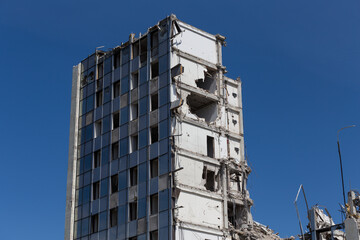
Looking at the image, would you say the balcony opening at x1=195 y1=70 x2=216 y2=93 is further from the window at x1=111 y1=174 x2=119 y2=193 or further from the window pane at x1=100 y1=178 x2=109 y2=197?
the window pane at x1=100 y1=178 x2=109 y2=197

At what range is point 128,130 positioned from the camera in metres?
69.2

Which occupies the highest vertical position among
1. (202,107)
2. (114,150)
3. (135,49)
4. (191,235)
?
(135,49)

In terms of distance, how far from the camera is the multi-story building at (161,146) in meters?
63.5

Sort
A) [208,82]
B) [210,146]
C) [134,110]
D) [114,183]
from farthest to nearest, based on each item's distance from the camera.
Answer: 1. [208,82]
2. [134,110]
3. [114,183]
4. [210,146]

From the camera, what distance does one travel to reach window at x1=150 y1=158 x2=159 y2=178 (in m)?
64.9

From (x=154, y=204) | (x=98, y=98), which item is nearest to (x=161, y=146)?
(x=154, y=204)

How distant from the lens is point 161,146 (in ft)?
212

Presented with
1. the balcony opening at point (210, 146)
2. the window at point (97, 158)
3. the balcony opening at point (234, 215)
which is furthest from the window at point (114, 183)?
the balcony opening at point (234, 215)

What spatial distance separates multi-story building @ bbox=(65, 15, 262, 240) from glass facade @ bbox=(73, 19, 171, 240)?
0.37 feet

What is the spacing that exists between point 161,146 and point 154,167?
2.23 m

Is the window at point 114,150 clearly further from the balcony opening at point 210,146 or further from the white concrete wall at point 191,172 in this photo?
the balcony opening at point 210,146

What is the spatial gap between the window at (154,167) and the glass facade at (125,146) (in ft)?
0.31

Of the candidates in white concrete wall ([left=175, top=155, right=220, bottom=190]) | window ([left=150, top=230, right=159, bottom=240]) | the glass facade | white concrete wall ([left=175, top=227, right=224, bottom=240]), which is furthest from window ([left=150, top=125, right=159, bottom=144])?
white concrete wall ([left=175, top=227, right=224, bottom=240])

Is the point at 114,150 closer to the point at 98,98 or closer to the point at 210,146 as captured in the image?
the point at 98,98
